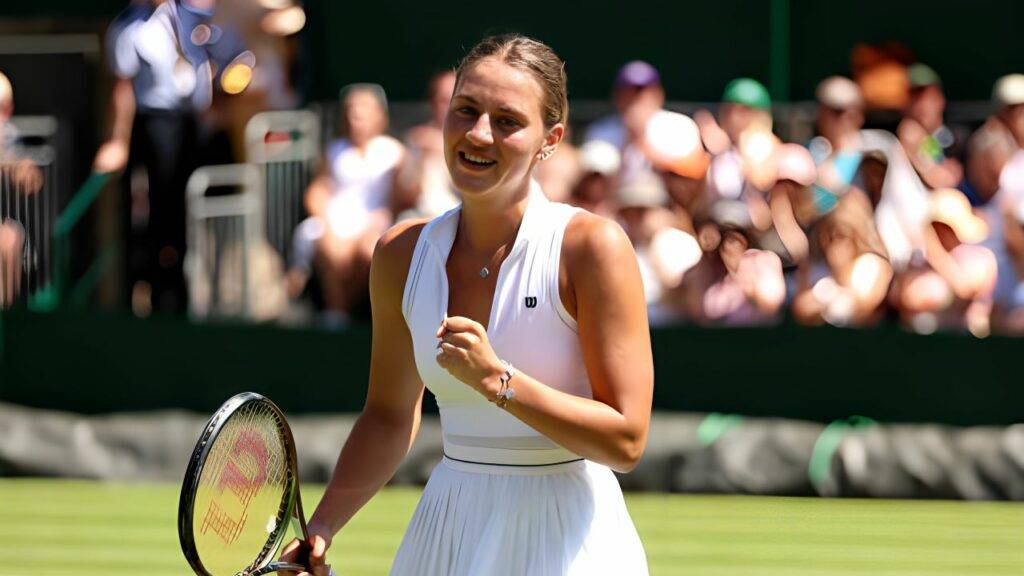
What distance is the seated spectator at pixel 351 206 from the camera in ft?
30.9

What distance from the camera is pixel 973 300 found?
885cm

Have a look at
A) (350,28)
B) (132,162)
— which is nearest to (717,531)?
(132,162)

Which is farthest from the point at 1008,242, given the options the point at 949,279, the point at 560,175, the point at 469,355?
the point at 469,355

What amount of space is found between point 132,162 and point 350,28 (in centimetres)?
211

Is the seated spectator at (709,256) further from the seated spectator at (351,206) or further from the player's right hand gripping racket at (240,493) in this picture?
the player's right hand gripping racket at (240,493)

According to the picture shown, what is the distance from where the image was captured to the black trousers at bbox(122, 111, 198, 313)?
1023 centimetres

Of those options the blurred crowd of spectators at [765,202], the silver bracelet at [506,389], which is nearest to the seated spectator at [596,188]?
the blurred crowd of spectators at [765,202]

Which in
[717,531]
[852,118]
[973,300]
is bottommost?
[717,531]

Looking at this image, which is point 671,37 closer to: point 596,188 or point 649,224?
point 596,188

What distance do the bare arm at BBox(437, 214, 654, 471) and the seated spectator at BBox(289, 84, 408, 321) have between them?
6.05m

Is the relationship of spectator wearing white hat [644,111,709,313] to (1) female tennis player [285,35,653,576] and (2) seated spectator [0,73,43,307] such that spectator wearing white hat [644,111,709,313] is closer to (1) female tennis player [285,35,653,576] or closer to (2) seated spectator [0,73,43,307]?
(2) seated spectator [0,73,43,307]

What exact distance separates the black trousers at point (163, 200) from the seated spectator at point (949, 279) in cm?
408

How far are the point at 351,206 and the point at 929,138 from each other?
10.1 ft

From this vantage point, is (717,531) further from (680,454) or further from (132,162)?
(132,162)
